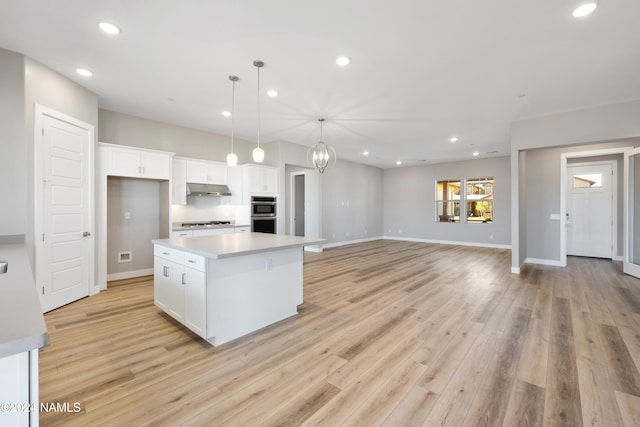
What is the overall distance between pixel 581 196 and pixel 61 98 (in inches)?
397

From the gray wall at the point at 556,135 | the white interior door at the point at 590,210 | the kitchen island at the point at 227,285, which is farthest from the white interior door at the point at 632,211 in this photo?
the kitchen island at the point at 227,285

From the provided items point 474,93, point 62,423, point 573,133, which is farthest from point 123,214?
point 573,133

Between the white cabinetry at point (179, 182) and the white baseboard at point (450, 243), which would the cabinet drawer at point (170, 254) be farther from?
the white baseboard at point (450, 243)

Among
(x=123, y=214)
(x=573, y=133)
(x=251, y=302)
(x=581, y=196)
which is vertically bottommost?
(x=251, y=302)

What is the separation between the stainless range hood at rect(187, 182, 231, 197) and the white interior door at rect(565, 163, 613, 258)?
320 inches

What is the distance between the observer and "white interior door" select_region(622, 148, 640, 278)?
4965 mm

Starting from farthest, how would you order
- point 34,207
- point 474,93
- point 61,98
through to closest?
point 474,93, point 61,98, point 34,207

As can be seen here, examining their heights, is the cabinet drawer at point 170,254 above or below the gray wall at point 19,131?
below

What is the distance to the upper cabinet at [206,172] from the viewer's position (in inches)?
210

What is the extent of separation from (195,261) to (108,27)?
2287mm

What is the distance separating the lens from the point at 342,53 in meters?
2.94

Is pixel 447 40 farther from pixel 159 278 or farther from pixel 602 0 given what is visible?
pixel 159 278

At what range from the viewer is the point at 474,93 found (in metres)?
3.93

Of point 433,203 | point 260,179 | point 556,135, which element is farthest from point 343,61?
point 433,203
